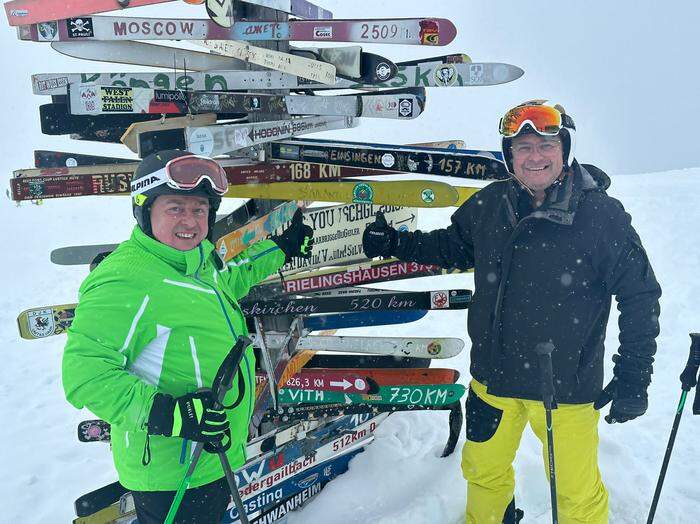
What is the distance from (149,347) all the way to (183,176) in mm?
712

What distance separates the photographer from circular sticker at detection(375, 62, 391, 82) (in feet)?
10.6

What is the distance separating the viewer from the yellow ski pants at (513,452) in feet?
10.7

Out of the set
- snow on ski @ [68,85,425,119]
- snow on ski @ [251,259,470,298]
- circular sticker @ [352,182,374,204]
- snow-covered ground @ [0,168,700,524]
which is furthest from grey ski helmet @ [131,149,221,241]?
snow-covered ground @ [0,168,700,524]

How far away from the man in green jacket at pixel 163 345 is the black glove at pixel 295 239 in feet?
2.12

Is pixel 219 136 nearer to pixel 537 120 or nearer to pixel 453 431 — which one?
pixel 537 120

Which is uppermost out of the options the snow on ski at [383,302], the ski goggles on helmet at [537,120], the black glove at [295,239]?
the ski goggles on helmet at [537,120]

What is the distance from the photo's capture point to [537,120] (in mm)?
3025

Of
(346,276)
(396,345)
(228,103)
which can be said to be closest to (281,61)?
(228,103)

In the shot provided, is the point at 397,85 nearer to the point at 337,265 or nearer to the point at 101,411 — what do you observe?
the point at 337,265

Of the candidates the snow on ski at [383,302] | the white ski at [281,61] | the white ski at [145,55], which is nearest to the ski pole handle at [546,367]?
→ the snow on ski at [383,302]

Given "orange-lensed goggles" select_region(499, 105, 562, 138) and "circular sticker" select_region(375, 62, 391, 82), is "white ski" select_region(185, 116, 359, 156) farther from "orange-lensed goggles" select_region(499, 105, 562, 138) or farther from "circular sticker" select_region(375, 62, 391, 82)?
"orange-lensed goggles" select_region(499, 105, 562, 138)

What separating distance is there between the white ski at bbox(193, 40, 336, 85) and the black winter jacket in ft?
3.68

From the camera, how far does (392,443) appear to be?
5.04 metres

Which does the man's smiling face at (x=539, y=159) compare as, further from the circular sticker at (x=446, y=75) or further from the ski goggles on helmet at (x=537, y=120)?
the circular sticker at (x=446, y=75)
